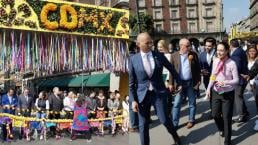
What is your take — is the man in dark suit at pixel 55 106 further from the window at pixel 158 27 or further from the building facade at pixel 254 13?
the building facade at pixel 254 13

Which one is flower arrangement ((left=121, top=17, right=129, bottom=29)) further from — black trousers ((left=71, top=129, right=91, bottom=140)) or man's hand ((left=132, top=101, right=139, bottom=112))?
man's hand ((left=132, top=101, right=139, bottom=112))

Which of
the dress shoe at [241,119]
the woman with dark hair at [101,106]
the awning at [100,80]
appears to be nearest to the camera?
the dress shoe at [241,119]

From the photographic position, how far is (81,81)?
2395 centimetres

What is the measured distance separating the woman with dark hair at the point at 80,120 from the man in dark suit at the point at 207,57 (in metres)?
4.89

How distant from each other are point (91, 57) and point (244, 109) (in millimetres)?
5409

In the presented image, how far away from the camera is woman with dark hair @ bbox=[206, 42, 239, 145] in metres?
6.62

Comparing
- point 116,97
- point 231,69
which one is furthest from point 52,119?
point 231,69

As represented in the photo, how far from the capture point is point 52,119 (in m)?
13.8

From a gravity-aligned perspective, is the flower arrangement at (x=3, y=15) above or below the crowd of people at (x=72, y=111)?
above

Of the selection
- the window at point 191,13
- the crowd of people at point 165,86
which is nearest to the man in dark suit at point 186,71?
the crowd of people at point 165,86

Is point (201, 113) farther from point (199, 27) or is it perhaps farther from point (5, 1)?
point (199, 27)

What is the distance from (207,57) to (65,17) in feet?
12.7

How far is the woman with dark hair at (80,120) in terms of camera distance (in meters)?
13.0

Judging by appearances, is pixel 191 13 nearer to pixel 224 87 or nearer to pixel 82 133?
pixel 82 133
